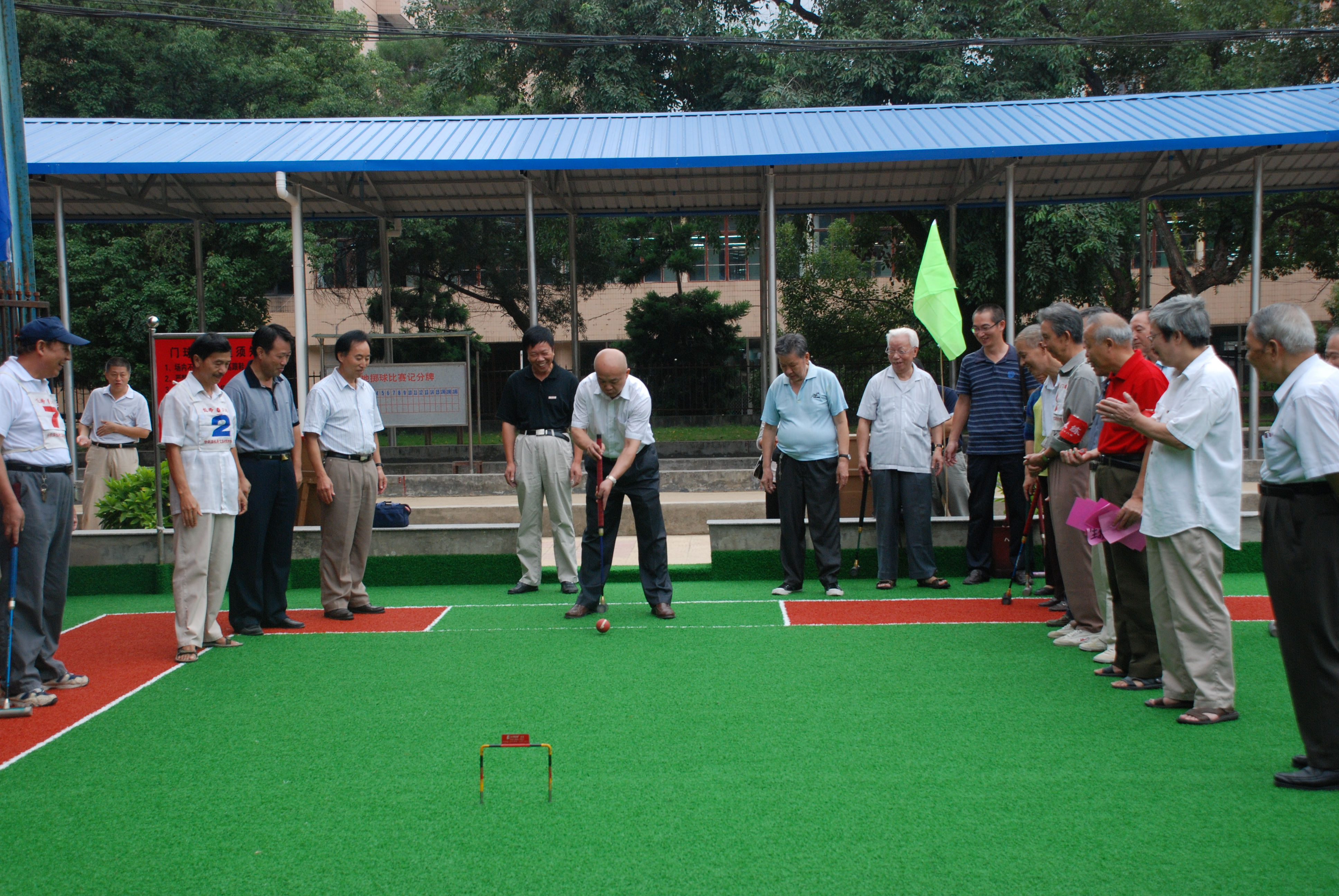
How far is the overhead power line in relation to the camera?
16.4 metres

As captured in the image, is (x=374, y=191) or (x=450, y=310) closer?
(x=374, y=191)

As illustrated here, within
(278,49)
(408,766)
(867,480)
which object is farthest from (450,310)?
(408,766)

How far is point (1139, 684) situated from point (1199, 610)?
2.48 ft

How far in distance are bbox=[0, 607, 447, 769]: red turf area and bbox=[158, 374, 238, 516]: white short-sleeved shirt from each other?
947mm

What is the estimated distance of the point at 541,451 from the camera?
7816 mm

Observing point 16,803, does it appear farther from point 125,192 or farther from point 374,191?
point 125,192

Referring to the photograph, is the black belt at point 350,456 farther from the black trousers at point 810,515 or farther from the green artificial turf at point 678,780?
the black trousers at point 810,515

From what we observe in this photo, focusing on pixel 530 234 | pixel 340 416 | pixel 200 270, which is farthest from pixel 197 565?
pixel 200 270

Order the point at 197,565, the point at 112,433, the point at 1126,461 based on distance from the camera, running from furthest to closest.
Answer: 1. the point at 112,433
2. the point at 197,565
3. the point at 1126,461

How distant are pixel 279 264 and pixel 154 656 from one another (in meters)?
17.9

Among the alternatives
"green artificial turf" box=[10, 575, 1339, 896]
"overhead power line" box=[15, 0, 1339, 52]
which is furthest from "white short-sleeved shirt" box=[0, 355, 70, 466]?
"overhead power line" box=[15, 0, 1339, 52]

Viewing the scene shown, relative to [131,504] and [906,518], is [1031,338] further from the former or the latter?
[131,504]

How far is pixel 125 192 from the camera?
13672 mm

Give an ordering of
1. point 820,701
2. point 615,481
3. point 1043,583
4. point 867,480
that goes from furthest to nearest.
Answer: point 867,480 → point 1043,583 → point 615,481 → point 820,701
